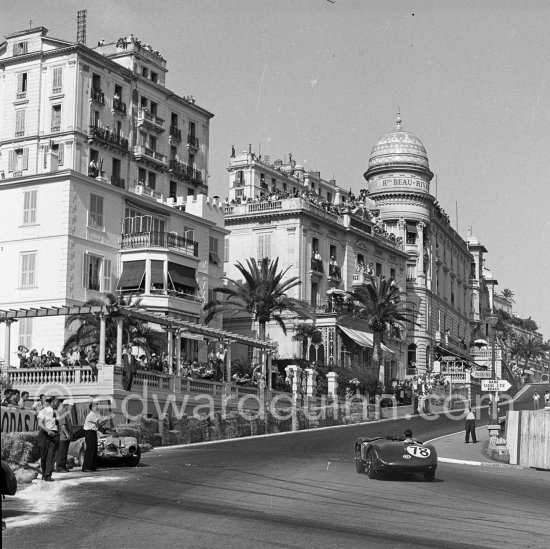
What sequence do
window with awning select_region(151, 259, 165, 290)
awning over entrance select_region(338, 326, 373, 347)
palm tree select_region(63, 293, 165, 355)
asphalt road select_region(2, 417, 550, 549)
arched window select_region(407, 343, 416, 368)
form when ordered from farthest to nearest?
arched window select_region(407, 343, 416, 368), awning over entrance select_region(338, 326, 373, 347), window with awning select_region(151, 259, 165, 290), palm tree select_region(63, 293, 165, 355), asphalt road select_region(2, 417, 550, 549)

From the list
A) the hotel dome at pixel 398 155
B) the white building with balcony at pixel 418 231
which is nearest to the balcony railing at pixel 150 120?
the white building with balcony at pixel 418 231

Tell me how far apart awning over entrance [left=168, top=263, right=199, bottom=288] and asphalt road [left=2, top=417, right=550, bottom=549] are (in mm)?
30470

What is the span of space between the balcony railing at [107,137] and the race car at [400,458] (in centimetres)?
4038

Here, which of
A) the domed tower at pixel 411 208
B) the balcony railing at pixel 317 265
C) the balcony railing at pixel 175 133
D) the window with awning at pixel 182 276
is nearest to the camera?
the window with awning at pixel 182 276

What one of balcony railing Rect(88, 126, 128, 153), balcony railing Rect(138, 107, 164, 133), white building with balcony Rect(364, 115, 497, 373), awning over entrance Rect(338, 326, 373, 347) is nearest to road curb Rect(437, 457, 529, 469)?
balcony railing Rect(88, 126, 128, 153)

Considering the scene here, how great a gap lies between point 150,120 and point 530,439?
133 feet

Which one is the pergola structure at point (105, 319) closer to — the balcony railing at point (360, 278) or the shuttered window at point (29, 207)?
the shuttered window at point (29, 207)

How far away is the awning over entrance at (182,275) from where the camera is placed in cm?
5734

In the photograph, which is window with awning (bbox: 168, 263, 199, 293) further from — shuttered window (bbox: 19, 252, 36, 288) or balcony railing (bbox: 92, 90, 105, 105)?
balcony railing (bbox: 92, 90, 105, 105)

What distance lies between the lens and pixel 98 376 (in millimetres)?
38250

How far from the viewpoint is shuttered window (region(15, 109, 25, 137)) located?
61.2 meters

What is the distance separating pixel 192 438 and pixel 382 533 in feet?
75.4

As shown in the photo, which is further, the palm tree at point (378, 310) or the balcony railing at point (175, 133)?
the palm tree at point (378, 310)

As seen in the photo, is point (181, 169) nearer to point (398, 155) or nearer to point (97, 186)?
point (97, 186)
